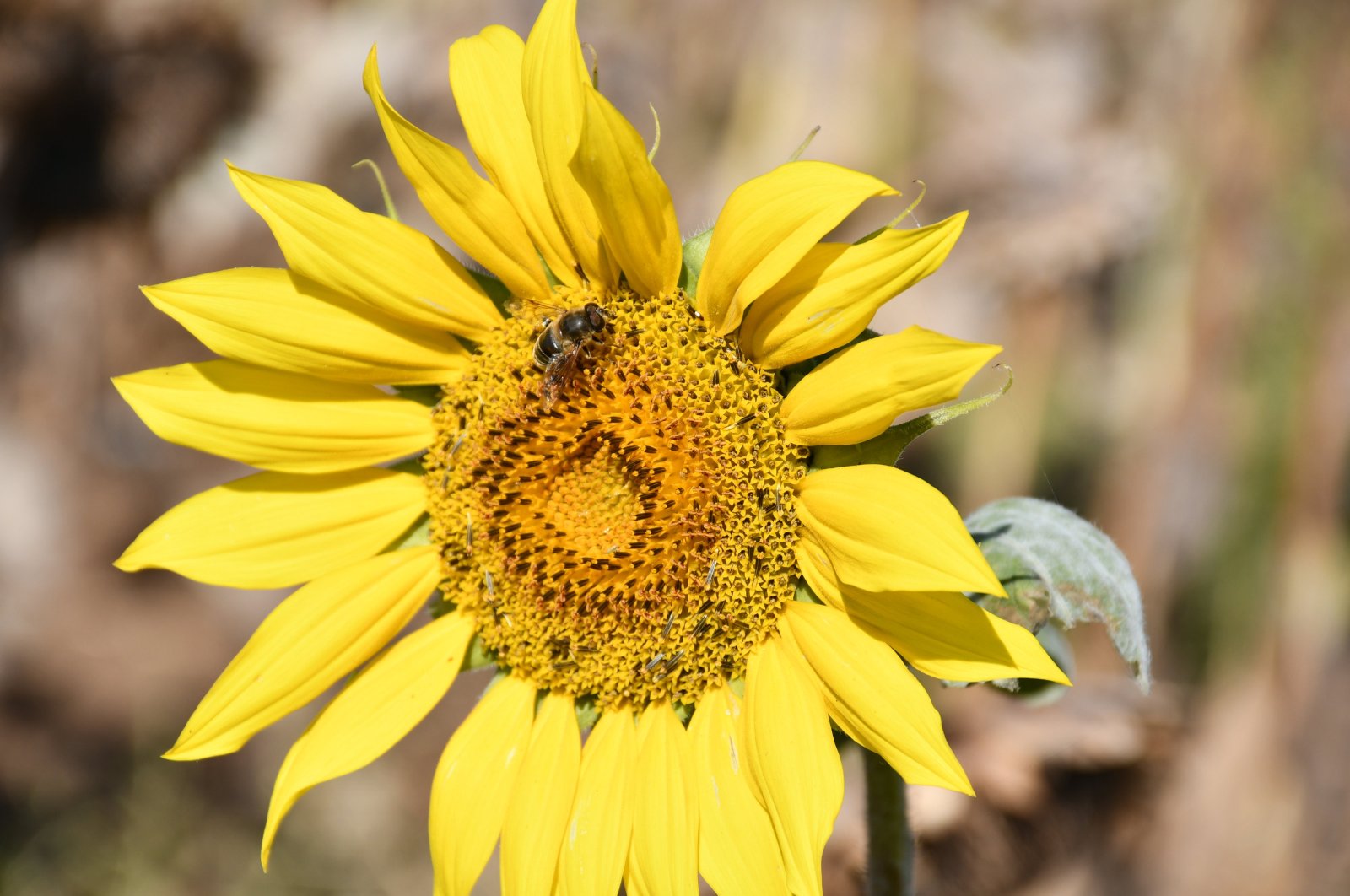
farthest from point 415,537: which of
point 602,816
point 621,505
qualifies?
point 602,816

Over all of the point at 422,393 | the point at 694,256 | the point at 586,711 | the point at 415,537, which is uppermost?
the point at 694,256

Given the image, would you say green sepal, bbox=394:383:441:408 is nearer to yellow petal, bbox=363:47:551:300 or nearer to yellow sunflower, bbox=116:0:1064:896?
yellow sunflower, bbox=116:0:1064:896

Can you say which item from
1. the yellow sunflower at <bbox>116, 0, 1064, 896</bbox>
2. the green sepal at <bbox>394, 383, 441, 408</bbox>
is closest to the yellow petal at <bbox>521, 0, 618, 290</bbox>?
the yellow sunflower at <bbox>116, 0, 1064, 896</bbox>

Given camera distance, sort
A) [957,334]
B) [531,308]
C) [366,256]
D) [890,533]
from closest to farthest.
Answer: [890,533] → [366,256] → [531,308] → [957,334]

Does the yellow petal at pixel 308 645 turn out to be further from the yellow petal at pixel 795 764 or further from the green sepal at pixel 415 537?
the yellow petal at pixel 795 764

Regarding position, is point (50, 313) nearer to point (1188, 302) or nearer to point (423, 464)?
point (423, 464)

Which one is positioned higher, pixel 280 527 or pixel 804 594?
pixel 280 527

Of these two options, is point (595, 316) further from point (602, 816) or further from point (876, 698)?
point (602, 816)

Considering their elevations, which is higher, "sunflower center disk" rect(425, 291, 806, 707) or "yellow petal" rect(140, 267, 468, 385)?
"yellow petal" rect(140, 267, 468, 385)
